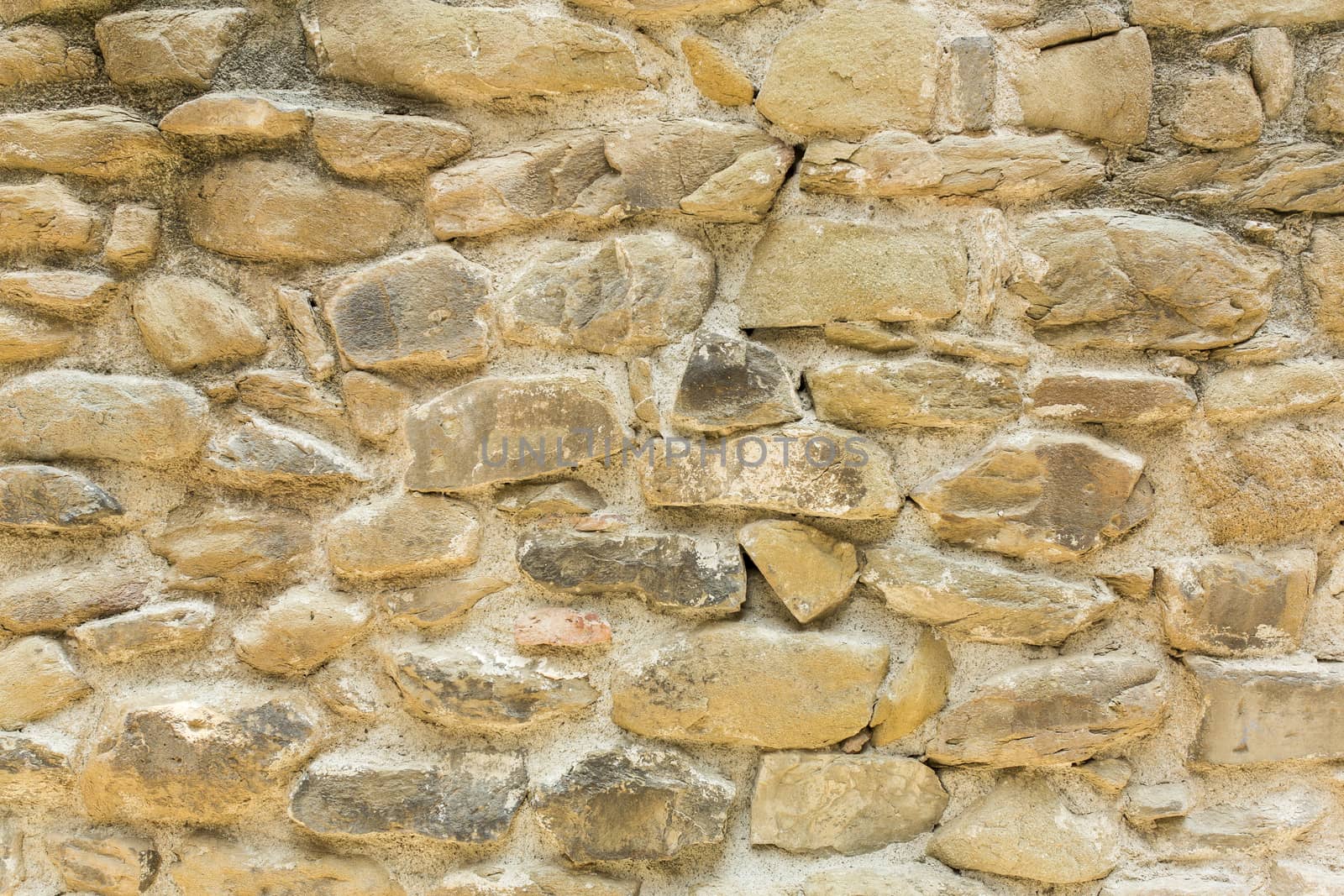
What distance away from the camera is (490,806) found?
109 cm

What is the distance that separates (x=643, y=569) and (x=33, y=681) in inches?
29.6

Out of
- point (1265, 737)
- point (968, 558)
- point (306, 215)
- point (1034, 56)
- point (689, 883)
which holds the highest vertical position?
point (1034, 56)

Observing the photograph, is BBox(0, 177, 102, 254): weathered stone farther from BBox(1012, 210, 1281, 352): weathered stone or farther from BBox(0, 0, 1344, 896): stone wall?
BBox(1012, 210, 1281, 352): weathered stone

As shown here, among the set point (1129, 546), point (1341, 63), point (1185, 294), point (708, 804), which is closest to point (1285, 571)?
point (1129, 546)

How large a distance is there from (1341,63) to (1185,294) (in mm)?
327

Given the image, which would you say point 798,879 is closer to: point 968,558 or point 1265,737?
point 968,558

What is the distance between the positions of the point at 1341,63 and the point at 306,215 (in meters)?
1.24

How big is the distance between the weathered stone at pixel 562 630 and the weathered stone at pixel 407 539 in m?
0.11

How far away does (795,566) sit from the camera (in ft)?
3.59

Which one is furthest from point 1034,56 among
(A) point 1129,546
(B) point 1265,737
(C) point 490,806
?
(C) point 490,806

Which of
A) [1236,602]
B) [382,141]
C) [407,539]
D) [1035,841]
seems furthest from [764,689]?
[382,141]

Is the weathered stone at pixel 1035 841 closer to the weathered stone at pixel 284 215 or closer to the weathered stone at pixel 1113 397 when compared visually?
the weathered stone at pixel 1113 397

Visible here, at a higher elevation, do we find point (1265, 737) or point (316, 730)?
point (1265, 737)

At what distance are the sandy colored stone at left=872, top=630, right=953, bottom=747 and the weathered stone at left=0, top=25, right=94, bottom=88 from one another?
4.06 ft
